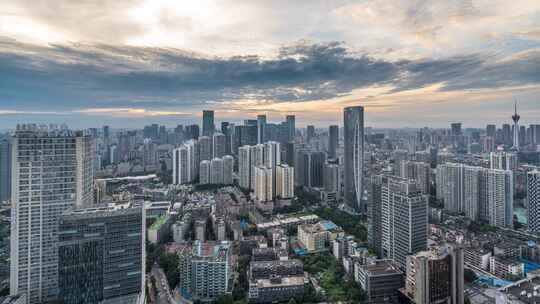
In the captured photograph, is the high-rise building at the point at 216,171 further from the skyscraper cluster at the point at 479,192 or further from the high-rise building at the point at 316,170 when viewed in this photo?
the skyscraper cluster at the point at 479,192

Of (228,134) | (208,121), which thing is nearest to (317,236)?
(228,134)

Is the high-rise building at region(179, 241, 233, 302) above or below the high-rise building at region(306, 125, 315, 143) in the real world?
below

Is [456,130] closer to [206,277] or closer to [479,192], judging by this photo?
[479,192]

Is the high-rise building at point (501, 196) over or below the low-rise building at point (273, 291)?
over

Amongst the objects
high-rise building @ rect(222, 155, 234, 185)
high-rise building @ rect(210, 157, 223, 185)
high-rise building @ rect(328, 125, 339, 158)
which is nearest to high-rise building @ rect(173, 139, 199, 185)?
high-rise building @ rect(210, 157, 223, 185)

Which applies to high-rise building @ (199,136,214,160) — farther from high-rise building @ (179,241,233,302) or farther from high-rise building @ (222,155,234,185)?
high-rise building @ (179,241,233,302)

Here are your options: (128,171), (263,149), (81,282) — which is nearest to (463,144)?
(263,149)

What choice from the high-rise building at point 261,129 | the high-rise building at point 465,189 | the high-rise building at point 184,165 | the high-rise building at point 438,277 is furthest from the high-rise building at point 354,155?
the high-rise building at point 261,129

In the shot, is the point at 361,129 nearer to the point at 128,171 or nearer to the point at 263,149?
the point at 263,149
